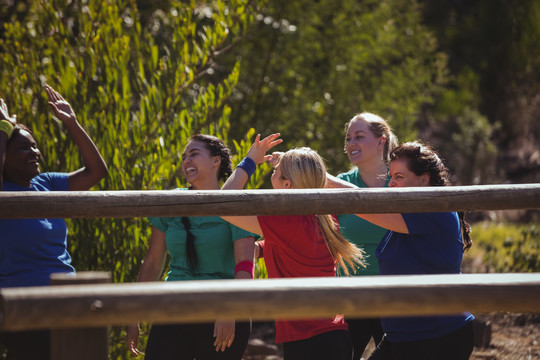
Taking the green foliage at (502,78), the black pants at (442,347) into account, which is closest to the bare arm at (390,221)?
the black pants at (442,347)

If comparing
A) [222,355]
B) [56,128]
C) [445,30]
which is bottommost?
[222,355]

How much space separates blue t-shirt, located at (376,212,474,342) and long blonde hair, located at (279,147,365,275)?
0.75 feet

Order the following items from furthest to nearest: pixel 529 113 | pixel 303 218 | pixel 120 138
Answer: pixel 529 113, pixel 120 138, pixel 303 218

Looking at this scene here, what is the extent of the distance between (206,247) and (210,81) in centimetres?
455

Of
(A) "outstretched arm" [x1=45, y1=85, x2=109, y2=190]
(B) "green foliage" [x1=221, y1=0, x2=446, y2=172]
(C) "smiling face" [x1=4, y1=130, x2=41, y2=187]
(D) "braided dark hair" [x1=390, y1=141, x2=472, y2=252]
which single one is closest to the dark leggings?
(A) "outstretched arm" [x1=45, y1=85, x2=109, y2=190]

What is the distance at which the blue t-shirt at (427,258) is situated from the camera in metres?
2.69

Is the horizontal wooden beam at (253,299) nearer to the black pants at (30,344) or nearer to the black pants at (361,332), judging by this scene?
the black pants at (30,344)

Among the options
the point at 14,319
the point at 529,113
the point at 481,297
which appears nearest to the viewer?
the point at 14,319

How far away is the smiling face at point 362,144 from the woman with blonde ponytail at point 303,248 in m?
0.73

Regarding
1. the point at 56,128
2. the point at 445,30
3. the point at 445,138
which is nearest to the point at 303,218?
the point at 56,128

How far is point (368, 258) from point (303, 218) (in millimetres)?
716

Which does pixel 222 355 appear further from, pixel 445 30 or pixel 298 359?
pixel 445 30

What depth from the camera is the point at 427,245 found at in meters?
2.71

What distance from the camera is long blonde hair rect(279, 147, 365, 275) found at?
2906 millimetres
